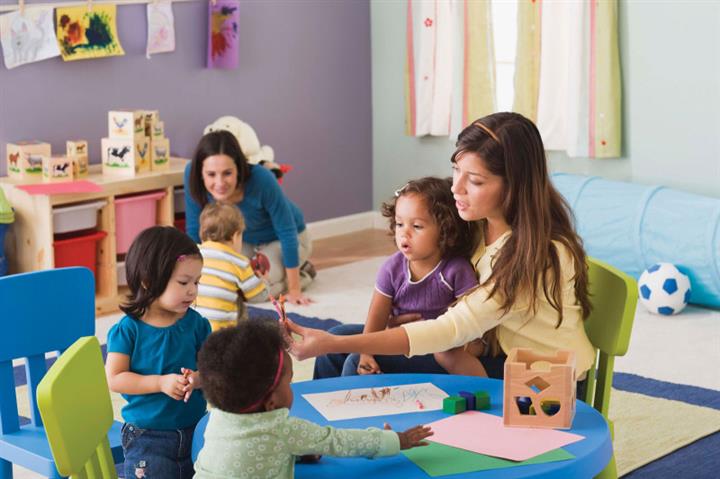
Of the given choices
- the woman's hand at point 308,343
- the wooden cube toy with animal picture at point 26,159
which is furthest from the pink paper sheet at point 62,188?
the woman's hand at point 308,343

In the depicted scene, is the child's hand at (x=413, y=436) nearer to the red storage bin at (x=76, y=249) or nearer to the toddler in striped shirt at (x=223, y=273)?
the toddler in striped shirt at (x=223, y=273)

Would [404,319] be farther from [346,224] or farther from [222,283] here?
[346,224]

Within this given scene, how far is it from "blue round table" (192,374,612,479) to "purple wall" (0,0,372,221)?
2742mm

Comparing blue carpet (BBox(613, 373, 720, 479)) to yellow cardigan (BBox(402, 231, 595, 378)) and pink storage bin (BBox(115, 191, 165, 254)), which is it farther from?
pink storage bin (BBox(115, 191, 165, 254))

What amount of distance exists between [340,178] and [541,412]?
13.0 ft

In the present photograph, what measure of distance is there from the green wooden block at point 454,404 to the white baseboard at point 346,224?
369 centimetres

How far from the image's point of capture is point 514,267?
203 centimetres

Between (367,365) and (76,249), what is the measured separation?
7.18ft

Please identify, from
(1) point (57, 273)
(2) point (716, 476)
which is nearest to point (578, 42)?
(2) point (716, 476)

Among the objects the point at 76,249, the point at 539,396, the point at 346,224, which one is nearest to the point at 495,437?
the point at 539,396

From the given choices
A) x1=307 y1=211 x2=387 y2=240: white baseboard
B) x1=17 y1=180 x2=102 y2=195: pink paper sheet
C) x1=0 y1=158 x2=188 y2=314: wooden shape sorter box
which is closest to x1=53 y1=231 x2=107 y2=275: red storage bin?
x1=0 y1=158 x2=188 y2=314: wooden shape sorter box

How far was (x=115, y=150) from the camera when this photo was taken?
14.3 feet

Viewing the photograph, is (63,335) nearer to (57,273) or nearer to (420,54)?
(57,273)

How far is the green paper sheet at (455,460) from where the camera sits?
1598 millimetres
